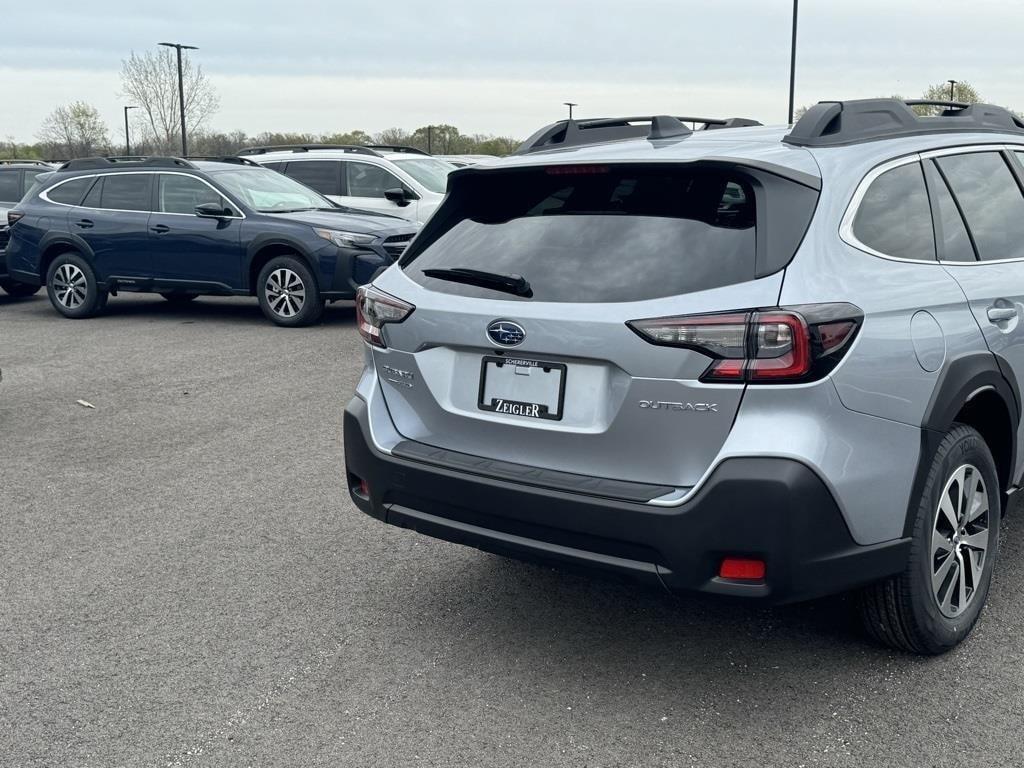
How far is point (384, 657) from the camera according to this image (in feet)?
12.9

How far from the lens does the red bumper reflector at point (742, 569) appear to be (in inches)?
125

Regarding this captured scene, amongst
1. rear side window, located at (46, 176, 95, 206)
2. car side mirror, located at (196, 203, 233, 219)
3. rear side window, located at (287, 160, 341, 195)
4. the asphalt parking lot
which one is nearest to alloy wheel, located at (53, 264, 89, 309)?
rear side window, located at (46, 176, 95, 206)

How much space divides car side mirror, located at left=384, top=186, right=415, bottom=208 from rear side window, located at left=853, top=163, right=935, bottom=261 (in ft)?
34.9

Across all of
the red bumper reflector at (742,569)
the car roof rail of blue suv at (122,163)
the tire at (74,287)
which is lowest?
the tire at (74,287)

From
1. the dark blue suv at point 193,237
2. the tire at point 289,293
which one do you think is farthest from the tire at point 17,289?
the tire at point 289,293

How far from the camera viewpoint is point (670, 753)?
325 centimetres

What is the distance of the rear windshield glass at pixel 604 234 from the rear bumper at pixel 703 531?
0.59 m

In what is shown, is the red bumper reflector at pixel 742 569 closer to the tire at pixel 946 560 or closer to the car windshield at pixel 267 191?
the tire at pixel 946 560

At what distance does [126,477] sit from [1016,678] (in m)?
4.60

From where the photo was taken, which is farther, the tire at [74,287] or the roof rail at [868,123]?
the tire at [74,287]

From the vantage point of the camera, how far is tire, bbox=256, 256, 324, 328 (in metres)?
11.8

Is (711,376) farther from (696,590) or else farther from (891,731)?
(891,731)

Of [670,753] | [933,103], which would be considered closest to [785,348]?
[670,753]

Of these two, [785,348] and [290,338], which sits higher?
[785,348]
